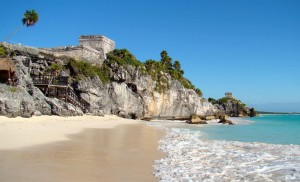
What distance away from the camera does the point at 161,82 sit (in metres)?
56.2

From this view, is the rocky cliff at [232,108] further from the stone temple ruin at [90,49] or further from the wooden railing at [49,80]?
the wooden railing at [49,80]

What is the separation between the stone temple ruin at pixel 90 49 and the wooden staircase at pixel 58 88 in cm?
624

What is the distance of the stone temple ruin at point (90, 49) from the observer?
143 ft

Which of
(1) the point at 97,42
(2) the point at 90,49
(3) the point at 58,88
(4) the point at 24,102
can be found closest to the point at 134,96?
(2) the point at 90,49

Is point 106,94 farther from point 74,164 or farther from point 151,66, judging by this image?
point 74,164

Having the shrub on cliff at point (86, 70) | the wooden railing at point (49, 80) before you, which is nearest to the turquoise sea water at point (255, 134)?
the shrub on cliff at point (86, 70)

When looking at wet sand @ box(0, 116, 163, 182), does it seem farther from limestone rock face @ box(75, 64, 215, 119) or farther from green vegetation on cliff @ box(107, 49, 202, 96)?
green vegetation on cliff @ box(107, 49, 202, 96)

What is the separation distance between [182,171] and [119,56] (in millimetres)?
43941

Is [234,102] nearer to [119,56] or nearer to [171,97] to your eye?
[171,97]

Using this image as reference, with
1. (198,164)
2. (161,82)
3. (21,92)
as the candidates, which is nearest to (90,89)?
(21,92)

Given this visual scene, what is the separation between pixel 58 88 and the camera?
35.2 meters

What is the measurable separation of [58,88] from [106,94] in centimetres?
869

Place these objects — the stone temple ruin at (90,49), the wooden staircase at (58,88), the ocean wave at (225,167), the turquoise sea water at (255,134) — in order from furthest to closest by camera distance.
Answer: the stone temple ruin at (90,49), the wooden staircase at (58,88), the turquoise sea water at (255,134), the ocean wave at (225,167)

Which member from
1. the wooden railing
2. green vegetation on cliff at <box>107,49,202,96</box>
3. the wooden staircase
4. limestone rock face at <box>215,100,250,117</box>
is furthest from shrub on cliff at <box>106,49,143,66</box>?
limestone rock face at <box>215,100,250,117</box>
